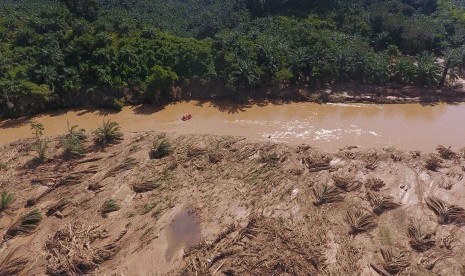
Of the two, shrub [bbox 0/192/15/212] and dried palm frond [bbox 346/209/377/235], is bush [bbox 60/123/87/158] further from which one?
dried palm frond [bbox 346/209/377/235]

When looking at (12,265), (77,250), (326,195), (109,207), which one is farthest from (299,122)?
(12,265)

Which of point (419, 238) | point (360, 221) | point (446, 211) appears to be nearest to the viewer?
point (419, 238)

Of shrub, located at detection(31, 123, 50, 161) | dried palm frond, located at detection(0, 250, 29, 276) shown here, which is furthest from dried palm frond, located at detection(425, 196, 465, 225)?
shrub, located at detection(31, 123, 50, 161)

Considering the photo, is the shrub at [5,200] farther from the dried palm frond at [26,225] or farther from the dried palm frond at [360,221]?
the dried palm frond at [360,221]

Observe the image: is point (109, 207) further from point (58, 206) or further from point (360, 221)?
point (360, 221)

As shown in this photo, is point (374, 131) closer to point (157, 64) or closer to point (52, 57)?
point (157, 64)

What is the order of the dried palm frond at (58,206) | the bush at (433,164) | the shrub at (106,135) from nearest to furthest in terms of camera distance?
the dried palm frond at (58,206) < the bush at (433,164) < the shrub at (106,135)

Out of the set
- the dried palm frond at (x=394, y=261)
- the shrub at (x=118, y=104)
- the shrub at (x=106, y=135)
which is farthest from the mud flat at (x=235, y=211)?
the shrub at (x=118, y=104)
